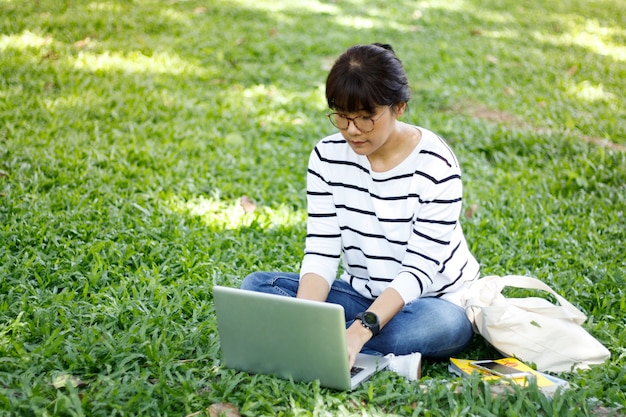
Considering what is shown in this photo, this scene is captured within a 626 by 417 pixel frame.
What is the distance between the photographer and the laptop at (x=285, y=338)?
2109 millimetres

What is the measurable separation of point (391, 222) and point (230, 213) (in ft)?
5.05

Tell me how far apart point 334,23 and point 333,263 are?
5.99 metres

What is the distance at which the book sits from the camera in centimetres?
236

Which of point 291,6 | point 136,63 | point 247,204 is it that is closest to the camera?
point 247,204

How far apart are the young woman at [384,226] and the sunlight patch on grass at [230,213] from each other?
1.04m

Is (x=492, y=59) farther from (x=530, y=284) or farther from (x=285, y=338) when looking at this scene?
(x=285, y=338)

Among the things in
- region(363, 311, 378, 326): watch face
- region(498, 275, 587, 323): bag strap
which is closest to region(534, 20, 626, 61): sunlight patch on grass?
region(498, 275, 587, 323): bag strap

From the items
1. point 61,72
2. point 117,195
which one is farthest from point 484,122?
point 61,72

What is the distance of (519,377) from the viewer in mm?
2420

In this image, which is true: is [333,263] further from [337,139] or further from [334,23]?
[334,23]

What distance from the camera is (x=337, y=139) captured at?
2799 millimetres

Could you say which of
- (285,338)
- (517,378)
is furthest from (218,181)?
(517,378)

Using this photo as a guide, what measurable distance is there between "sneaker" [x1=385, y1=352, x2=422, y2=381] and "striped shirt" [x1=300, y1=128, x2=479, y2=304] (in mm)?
216

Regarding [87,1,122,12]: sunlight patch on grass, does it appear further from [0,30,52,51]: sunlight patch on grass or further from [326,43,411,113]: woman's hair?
[326,43,411,113]: woman's hair
